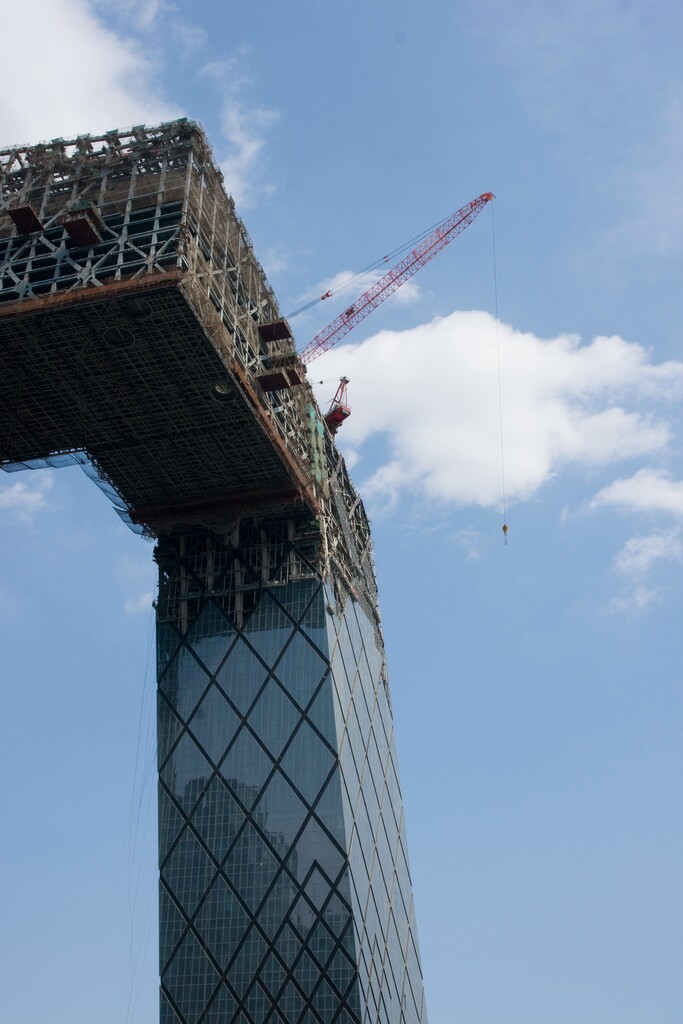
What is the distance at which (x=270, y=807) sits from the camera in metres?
94.3

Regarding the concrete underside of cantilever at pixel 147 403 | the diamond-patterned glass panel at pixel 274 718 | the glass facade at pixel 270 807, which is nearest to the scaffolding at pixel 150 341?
the concrete underside of cantilever at pixel 147 403

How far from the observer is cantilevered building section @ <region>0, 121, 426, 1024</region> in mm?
83500

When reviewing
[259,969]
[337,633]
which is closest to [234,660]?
[337,633]

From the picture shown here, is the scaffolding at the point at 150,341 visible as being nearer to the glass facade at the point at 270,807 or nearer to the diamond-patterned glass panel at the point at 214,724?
the glass facade at the point at 270,807

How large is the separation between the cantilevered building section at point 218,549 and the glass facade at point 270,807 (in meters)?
0.16

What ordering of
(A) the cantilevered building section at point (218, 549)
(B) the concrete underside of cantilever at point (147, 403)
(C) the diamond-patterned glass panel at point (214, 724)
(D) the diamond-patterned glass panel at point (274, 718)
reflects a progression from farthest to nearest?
(C) the diamond-patterned glass panel at point (214, 724), (D) the diamond-patterned glass panel at point (274, 718), (A) the cantilevered building section at point (218, 549), (B) the concrete underside of cantilever at point (147, 403)

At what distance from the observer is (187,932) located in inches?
3627

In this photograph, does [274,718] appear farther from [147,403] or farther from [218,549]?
[147,403]

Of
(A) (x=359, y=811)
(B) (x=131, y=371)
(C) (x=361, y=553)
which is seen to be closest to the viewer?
(B) (x=131, y=371)

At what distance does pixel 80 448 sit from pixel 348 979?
42.3m

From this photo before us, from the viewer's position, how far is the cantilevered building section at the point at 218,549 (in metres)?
83.5

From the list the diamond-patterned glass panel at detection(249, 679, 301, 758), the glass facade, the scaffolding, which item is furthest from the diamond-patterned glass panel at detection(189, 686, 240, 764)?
the scaffolding

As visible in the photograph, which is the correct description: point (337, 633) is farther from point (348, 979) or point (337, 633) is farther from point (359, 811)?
point (348, 979)

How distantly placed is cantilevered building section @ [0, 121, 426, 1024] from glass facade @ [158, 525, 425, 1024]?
16 centimetres
